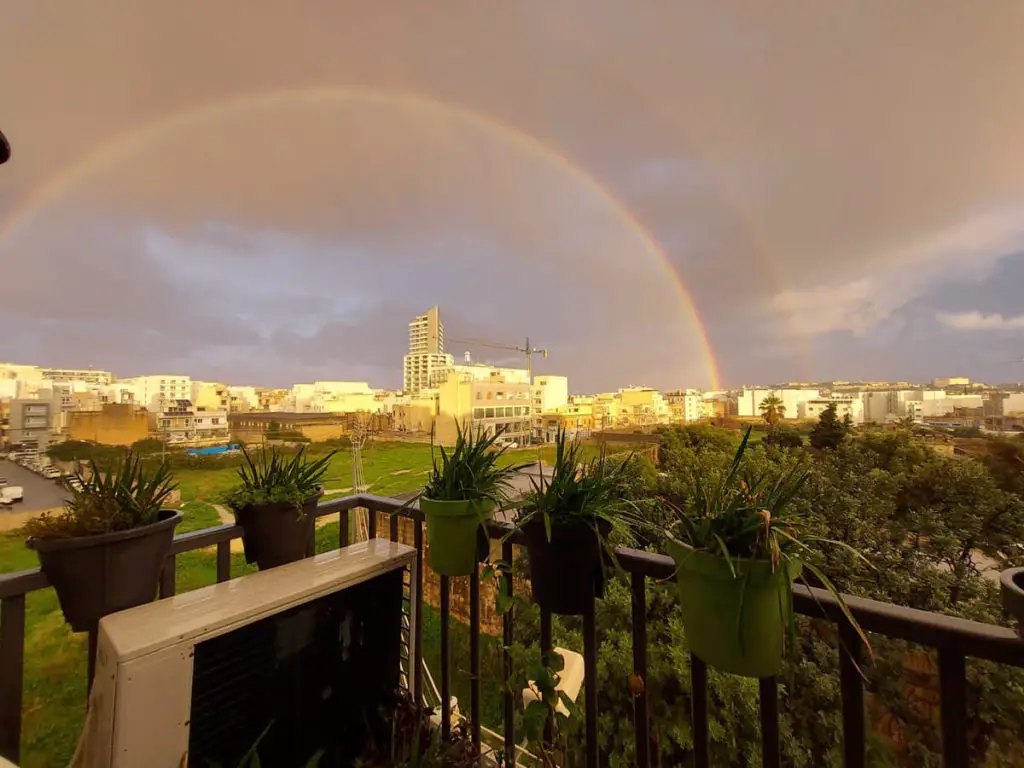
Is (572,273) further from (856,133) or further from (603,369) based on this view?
(856,133)

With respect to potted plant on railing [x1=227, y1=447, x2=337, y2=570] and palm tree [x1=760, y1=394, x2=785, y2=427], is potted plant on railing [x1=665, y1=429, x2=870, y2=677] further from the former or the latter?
palm tree [x1=760, y1=394, x2=785, y2=427]

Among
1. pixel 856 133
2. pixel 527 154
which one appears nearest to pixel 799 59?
pixel 856 133

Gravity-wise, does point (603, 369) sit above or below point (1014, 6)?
below

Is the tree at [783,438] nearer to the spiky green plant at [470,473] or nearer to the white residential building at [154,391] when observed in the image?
the spiky green plant at [470,473]

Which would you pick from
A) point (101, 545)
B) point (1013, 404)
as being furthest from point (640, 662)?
point (1013, 404)

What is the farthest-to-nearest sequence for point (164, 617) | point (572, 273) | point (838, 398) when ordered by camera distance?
1. point (572, 273)
2. point (838, 398)
3. point (164, 617)

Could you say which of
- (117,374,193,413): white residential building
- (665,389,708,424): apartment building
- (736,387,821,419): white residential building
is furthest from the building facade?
(665,389,708,424): apartment building

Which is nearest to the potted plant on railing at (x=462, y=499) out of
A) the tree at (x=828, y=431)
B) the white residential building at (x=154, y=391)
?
the white residential building at (x=154, y=391)
